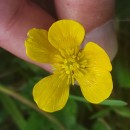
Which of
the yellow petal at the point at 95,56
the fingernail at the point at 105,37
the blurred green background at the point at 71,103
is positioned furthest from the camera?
the blurred green background at the point at 71,103

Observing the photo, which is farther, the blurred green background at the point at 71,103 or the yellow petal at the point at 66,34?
the blurred green background at the point at 71,103

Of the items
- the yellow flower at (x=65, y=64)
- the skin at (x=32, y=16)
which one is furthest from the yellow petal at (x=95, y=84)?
the skin at (x=32, y=16)

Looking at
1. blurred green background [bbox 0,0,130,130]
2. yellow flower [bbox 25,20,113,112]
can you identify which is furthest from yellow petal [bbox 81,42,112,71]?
blurred green background [bbox 0,0,130,130]

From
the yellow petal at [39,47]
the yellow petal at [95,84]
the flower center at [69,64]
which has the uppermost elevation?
the yellow petal at [39,47]

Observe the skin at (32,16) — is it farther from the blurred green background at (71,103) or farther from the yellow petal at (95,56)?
the blurred green background at (71,103)

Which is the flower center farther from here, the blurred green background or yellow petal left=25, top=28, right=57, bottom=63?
the blurred green background

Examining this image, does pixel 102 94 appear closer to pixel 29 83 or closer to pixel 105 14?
pixel 105 14
